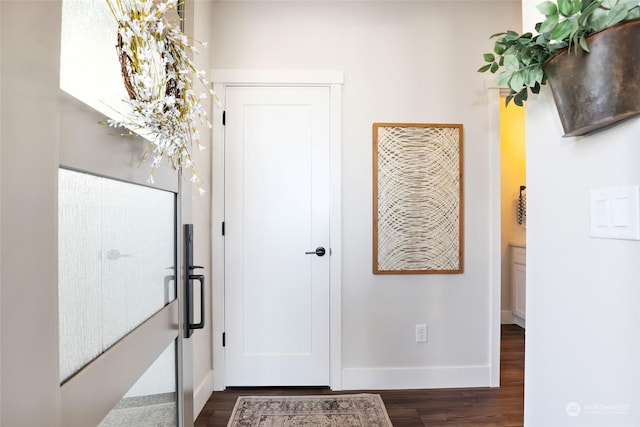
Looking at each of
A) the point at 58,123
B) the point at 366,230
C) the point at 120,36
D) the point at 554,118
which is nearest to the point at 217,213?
the point at 366,230

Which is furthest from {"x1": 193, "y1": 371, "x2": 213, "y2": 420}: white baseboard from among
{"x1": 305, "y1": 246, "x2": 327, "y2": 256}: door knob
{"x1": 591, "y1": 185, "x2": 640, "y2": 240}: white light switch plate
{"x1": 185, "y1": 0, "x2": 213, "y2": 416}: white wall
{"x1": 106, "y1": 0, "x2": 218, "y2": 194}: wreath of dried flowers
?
{"x1": 591, "y1": 185, "x2": 640, "y2": 240}: white light switch plate

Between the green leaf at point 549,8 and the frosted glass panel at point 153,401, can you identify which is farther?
the frosted glass panel at point 153,401

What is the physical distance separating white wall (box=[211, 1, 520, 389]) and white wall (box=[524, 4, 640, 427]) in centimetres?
138

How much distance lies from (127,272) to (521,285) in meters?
3.77

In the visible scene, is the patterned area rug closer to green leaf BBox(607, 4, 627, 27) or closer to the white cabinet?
green leaf BBox(607, 4, 627, 27)

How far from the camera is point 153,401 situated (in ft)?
3.28

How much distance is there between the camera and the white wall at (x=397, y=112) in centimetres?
233

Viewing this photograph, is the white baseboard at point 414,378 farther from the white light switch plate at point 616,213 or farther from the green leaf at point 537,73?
the green leaf at point 537,73

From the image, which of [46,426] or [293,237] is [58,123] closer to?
[46,426]

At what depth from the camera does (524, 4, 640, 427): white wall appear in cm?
70

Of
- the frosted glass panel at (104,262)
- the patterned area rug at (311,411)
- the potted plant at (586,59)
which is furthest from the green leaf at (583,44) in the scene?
the patterned area rug at (311,411)

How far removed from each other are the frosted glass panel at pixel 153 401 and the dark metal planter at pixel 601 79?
4.18 ft

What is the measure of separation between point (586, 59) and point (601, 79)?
0.19 ft

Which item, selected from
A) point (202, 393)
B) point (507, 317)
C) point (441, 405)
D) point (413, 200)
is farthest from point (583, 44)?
point (507, 317)
